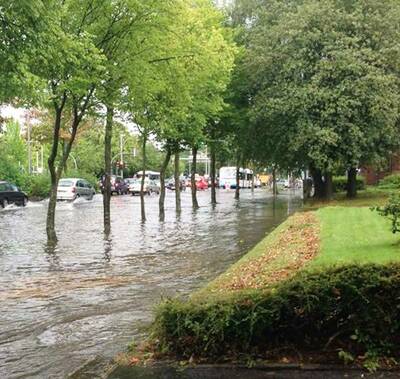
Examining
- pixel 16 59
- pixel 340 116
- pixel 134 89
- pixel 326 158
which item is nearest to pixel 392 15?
pixel 340 116

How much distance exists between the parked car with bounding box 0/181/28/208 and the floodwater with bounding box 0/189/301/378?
15.3 m

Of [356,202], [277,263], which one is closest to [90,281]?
[277,263]

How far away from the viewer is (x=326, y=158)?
26656 mm

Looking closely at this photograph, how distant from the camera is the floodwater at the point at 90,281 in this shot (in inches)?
283

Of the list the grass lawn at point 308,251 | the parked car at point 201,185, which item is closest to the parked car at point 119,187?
the parked car at point 201,185

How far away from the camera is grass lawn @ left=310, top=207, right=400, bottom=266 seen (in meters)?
10.2

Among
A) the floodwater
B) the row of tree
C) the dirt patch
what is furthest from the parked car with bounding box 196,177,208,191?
the dirt patch

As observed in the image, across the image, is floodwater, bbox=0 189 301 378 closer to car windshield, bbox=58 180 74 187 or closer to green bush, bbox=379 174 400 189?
green bush, bbox=379 174 400 189

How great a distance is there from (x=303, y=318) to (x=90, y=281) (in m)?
6.88

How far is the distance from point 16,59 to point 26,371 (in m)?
4.31

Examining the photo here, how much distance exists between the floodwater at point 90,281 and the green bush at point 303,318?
143 cm

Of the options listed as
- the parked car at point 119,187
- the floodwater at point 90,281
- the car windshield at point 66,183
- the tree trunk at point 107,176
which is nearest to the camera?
the floodwater at point 90,281

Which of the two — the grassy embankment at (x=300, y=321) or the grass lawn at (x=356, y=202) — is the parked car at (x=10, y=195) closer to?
the grass lawn at (x=356, y=202)

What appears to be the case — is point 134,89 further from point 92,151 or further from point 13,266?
point 92,151
